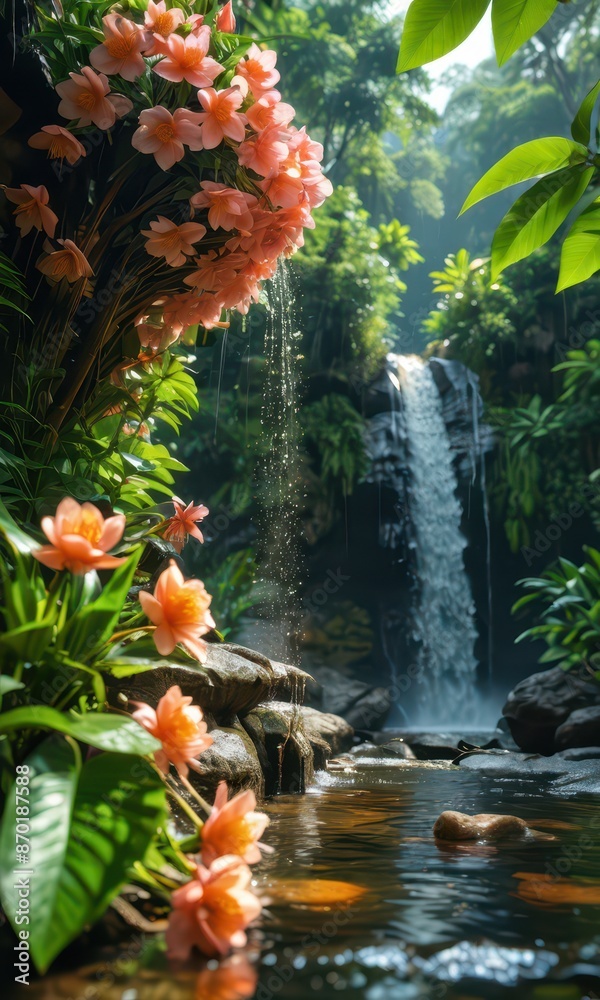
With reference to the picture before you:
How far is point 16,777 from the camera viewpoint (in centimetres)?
156

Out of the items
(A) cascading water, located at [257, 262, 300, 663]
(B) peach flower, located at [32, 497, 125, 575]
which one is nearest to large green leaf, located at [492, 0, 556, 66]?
(B) peach flower, located at [32, 497, 125, 575]

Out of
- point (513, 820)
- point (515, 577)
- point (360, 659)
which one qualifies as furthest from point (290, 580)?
point (513, 820)

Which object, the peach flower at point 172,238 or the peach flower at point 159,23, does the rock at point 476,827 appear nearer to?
the peach flower at point 172,238

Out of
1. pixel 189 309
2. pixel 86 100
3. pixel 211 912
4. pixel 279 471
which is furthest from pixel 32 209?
pixel 279 471

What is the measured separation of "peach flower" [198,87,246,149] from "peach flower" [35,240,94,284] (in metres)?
0.55

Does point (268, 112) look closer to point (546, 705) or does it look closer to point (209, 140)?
point (209, 140)

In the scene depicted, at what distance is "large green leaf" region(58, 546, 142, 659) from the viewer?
6.00 ft

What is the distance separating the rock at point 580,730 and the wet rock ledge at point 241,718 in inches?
140

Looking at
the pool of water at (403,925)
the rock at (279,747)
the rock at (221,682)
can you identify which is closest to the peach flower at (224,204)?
the rock at (221,682)

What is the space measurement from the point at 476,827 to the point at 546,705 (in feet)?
18.1

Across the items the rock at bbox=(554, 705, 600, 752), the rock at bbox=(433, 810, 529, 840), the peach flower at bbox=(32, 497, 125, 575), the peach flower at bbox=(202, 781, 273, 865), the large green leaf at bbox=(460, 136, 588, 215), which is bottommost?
the rock at bbox=(554, 705, 600, 752)

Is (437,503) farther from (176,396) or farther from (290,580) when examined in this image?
(176,396)

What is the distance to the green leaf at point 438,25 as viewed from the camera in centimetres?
98

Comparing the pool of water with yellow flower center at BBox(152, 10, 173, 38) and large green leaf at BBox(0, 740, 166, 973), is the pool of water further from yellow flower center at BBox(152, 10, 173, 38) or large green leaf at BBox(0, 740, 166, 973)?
yellow flower center at BBox(152, 10, 173, 38)
